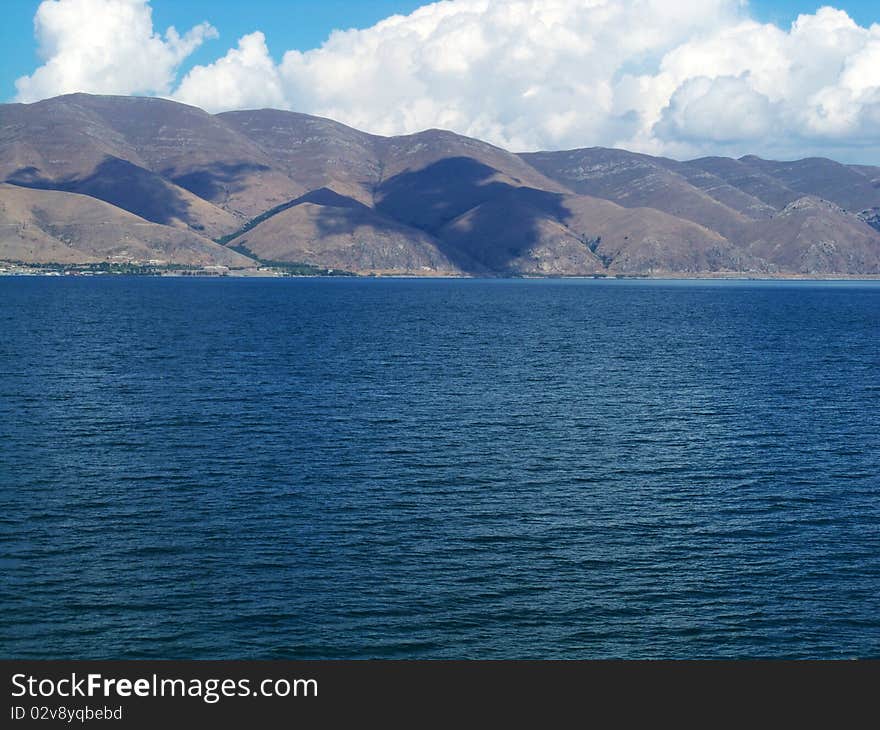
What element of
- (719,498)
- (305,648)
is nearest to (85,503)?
(305,648)

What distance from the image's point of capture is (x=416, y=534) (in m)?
54.9

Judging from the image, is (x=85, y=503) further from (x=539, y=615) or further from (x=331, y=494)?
(x=539, y=615)

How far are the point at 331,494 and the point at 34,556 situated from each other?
18.0 m

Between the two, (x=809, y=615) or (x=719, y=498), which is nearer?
(x=809, y=615)

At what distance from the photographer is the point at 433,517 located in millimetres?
58094

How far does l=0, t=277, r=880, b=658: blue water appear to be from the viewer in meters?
43.1

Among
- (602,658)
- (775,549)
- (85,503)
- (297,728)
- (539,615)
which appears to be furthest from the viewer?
(85,503)

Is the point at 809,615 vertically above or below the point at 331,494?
below

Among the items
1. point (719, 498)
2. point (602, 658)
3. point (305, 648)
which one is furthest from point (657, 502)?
point (305, 648)

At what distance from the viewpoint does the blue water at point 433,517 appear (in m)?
43.1

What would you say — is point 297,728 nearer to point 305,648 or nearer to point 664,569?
point 305,648

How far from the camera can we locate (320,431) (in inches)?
3228

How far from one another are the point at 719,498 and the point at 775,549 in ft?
32.2

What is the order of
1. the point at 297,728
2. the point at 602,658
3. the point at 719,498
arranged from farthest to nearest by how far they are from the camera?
the point at 719,498 → the point at 602,658 → the point at 297,728
